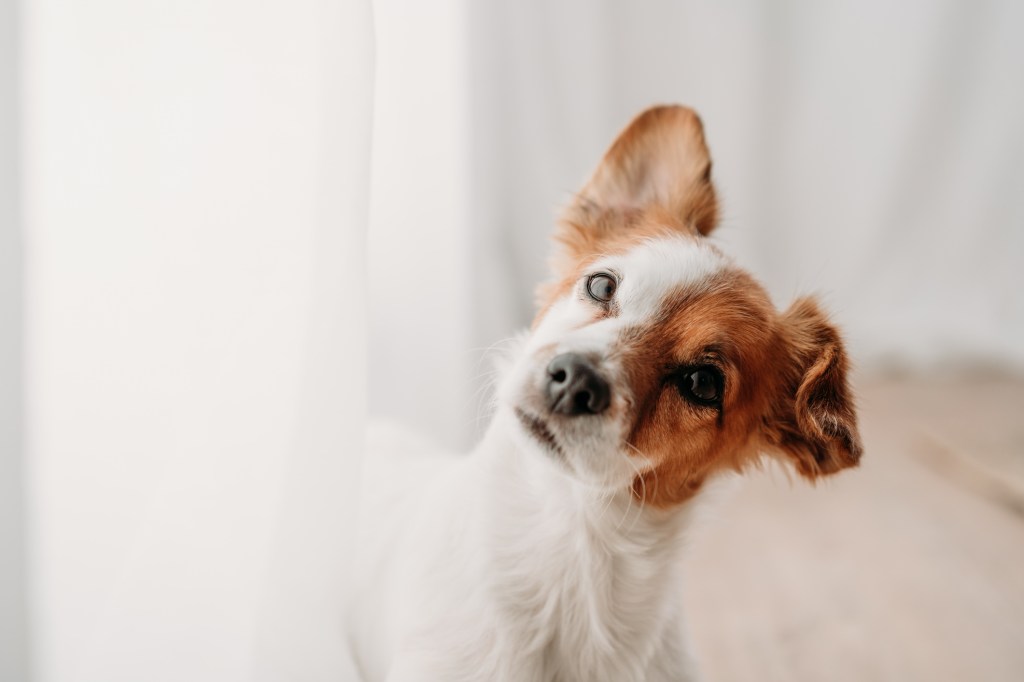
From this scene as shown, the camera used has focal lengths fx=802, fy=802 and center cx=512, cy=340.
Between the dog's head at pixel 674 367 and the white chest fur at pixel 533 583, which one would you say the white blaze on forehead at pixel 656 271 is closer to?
the dog's head at pixel 674 367

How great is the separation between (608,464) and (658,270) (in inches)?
13.1

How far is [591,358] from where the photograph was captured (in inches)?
44.1

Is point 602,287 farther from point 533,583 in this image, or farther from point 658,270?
point 533,583

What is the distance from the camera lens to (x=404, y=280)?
6.25ft

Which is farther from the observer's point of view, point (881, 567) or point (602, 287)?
point (881, 567)

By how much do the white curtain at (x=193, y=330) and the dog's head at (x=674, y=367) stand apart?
35cm

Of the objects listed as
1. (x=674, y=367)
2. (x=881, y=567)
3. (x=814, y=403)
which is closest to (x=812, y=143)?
(x=881, y=567)

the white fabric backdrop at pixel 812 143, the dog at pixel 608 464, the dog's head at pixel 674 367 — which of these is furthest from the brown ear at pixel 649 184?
the white fabric backdrop at pixel 812 143

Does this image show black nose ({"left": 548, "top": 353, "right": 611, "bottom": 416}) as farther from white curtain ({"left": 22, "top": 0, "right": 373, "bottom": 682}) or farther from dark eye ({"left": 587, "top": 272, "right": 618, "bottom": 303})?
white curtain ({"left": 22, "top": 0, "right": 373, "bottom": 682})

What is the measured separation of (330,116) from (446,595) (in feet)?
2.42

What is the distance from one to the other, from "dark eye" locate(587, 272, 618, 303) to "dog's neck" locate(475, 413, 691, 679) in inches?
10.1

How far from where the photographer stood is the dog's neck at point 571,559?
48.8 inches

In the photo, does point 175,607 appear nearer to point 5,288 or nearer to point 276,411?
point 276,411

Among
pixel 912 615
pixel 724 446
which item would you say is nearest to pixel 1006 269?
pixel 912 615
